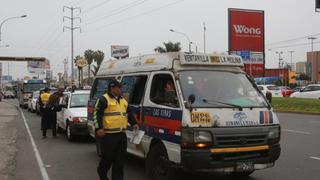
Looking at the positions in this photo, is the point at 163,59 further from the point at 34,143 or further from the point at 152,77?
the point at 34,143

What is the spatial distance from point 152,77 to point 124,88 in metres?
1.36

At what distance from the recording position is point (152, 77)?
8883 millimetres

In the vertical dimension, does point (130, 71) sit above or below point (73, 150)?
above

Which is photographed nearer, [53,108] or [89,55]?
[53,108]

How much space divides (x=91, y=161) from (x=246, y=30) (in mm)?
37235

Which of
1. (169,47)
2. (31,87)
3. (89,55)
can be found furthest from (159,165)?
(89,55)

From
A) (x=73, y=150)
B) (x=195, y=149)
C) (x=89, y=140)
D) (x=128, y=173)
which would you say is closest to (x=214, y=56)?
(x=195, y=149)

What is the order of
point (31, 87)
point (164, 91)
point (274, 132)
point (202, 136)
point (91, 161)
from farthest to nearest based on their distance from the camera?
point (31, 87) < point (91, 161) < point (164, 91) < point (274, 132) < point (202, 136)

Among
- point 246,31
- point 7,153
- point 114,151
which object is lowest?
point 7,153

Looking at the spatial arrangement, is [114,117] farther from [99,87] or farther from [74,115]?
[74,115]

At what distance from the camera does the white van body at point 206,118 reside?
24.2ft

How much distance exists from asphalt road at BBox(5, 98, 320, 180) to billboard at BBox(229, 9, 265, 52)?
3049cm

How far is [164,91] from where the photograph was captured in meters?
8.41

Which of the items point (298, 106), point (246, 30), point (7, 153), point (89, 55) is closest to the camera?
point (7, 153)
